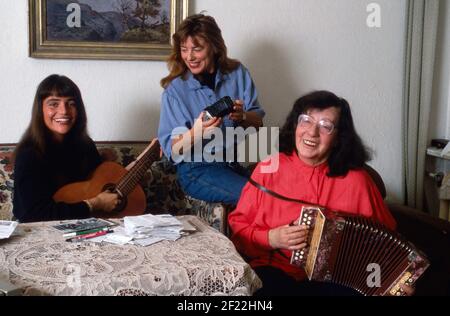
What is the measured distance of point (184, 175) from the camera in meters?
2.31

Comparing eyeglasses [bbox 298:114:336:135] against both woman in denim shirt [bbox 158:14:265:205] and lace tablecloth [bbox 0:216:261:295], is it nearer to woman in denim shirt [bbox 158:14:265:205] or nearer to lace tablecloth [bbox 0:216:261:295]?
woman in denim shirt [bbox 158:14:265:205]

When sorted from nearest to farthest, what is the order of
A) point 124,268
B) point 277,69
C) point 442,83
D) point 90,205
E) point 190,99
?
point 124,268
point 90,205
point 190,99
point 277,69
point 442,83

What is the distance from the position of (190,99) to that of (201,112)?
97mm

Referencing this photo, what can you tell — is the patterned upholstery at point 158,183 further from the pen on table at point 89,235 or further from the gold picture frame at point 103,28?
the pen on table at point 89,235

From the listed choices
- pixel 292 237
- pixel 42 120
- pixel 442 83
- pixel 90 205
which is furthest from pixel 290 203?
pixel 442 83

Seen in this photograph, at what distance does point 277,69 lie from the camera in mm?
2826

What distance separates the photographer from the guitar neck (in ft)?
7.27

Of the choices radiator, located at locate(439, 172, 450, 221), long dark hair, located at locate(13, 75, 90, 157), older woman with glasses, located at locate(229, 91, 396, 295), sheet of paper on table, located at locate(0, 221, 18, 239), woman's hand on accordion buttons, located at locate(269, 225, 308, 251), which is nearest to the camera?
sheet of paper on table, located at locate(0, 221, 18, 239)

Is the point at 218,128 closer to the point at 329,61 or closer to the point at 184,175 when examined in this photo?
the point at 184,175

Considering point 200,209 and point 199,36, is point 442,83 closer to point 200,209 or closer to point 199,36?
point 199,36

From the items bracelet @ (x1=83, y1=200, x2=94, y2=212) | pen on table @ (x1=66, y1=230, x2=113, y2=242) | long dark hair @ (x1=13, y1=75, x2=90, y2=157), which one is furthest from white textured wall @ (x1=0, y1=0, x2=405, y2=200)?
pen on table @ (x1=66, y1=230, x2=113, y2=242)

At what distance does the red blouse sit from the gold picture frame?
1098mm

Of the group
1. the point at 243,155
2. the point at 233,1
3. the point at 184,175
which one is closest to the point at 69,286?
the point at 184,175

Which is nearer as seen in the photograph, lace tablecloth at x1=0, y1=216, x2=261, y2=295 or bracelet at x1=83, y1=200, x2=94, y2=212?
lace tablecloth at x1=0, y1=216, x2=261, y2=295
